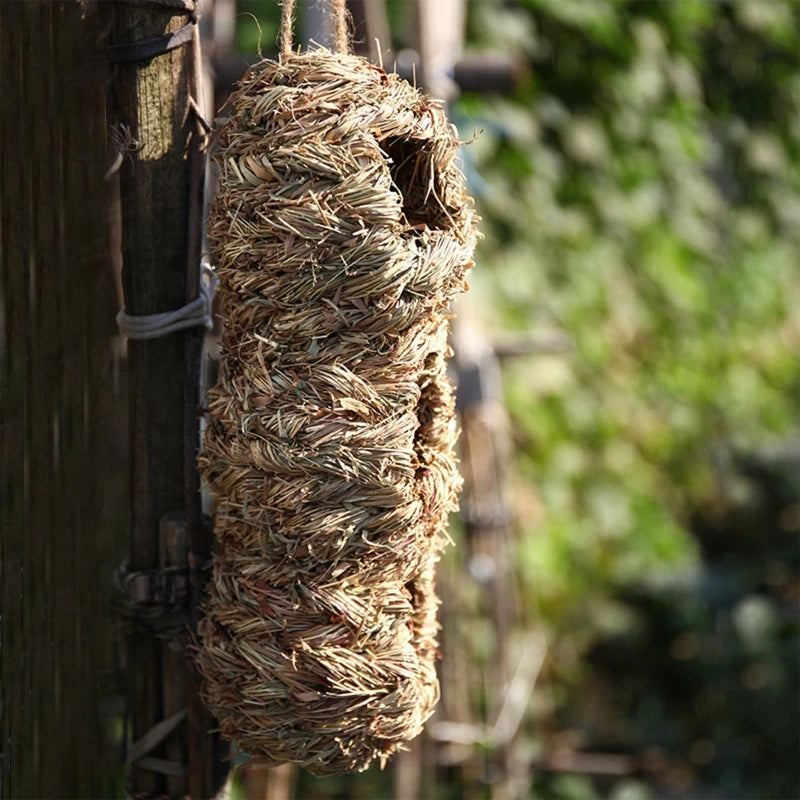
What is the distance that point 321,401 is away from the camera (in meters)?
1.58

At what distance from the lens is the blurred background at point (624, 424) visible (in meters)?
4.80

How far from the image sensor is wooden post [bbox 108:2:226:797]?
168 cm

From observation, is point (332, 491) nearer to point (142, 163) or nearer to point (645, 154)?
point (142, 163)

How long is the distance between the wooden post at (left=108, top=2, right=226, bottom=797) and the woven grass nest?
11 cm

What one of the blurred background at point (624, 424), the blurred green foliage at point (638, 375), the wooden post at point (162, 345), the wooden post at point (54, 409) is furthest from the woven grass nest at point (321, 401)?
the blurred green foliage at point (638, 375)

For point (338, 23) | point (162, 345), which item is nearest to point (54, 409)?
point (162, 345)

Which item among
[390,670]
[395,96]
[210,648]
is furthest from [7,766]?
[395,96]

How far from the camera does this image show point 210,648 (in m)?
1.68

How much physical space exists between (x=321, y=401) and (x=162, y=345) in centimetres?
34

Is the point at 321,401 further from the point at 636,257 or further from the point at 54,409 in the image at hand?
the point at 636,257

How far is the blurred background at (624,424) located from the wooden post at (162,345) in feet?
7.91

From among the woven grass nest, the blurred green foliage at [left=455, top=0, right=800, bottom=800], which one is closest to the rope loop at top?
the woven grass nest

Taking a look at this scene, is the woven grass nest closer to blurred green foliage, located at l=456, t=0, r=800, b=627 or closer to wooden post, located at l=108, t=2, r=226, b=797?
wooden post, located at l=108, t=2, r=226, b=797

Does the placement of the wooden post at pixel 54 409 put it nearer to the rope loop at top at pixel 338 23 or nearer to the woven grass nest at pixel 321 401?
the woven grass nest at pixel 321 401
